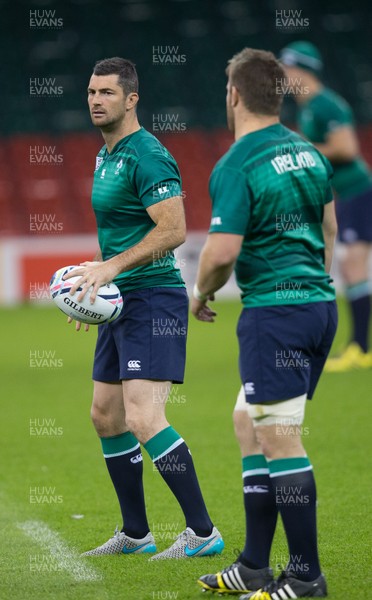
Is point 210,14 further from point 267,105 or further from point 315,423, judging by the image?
point 267,105

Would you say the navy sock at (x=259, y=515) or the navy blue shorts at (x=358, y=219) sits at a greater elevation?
the navy blue shorts at (x=358, y=219)

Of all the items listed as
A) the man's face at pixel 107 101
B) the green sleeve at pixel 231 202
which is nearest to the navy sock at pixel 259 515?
the green sleeve at pixel 231 202

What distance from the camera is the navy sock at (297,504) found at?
407cm

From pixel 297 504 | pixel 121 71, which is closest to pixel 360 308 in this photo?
pixel 121 71

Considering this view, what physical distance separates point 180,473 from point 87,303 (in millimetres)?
866

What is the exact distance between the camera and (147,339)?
16.3 ft

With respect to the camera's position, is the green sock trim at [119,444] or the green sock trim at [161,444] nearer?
the green sock trim at [161,444]

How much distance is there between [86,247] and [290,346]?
15.8m

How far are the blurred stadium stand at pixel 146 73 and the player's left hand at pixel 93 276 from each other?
18683 millimetres

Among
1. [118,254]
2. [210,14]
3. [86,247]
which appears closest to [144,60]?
[210,14]

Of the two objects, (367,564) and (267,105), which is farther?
(367,564)

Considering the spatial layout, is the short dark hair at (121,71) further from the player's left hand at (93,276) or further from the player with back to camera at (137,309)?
the player's left hand at (93,276)

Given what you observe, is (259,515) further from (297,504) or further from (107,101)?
(107,101)

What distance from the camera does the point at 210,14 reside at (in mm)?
27891
